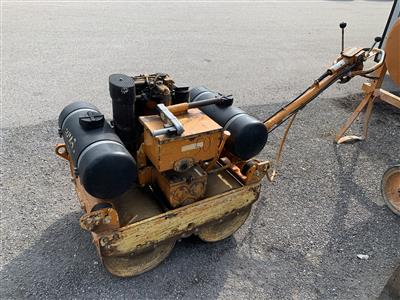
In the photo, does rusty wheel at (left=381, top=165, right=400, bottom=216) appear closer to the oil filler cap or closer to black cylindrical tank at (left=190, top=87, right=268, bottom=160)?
black cylindrical tank at (left=190, top=87, right=268, bottom=160)

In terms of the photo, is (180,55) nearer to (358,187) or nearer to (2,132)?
(2,132)

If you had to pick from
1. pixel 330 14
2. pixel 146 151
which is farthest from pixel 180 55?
pixel 330 14

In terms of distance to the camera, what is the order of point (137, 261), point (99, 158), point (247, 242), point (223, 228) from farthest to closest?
point (247, 242)
point (223, 228)
point (137, 261)
point (99, 158)

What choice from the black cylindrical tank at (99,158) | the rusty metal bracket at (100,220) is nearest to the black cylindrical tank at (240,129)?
the black cylindrical tank at (99,158)

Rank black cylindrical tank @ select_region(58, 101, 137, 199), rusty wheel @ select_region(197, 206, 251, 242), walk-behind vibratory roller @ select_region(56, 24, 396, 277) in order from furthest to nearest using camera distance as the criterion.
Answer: rusty wheel @ select_region(197, 206, 251, 242) → walk-behind vibratory roller @ select_region(56, 24, 396, 277) → black cylindrical tank @ select_region(58, 101, 137, 199)

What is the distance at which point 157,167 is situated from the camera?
7.81 feet

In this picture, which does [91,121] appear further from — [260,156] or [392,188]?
Answer: [392,188]

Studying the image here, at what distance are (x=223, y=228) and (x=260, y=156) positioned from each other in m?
1.50

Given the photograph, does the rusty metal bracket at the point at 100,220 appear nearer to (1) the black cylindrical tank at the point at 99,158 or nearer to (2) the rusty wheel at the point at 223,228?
(1) the black cylindrical tank at the point at 99,158

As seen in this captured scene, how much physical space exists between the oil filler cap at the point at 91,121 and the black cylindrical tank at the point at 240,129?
0.85m

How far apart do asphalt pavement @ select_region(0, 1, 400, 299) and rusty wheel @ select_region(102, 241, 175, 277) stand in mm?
79

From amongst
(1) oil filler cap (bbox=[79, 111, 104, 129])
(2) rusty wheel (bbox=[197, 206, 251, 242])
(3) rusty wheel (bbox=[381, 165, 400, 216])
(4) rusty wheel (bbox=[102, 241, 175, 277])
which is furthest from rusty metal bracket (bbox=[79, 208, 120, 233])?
(3) rusty wheel (bbox=[381, 165, 400, 216])

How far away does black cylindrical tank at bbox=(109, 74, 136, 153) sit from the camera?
2371 millimetres

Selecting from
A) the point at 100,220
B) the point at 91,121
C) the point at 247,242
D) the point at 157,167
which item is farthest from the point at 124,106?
the point at 247,242
